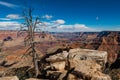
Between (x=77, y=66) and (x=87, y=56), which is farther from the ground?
(x=87, y=56)

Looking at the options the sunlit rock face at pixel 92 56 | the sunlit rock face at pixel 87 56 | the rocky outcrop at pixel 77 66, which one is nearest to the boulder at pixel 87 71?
the rocky outcrop at pixel 77 66

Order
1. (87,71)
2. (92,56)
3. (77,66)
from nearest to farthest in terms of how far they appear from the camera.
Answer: (87,71) < (77,66) < (92,56)

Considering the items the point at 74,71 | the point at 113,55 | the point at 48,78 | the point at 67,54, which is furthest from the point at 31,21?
the point at 113,55

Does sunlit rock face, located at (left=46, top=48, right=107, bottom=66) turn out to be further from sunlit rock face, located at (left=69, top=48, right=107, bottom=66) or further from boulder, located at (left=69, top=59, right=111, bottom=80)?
boulder, located at (left=69, top=59, right=111, bottom=80)

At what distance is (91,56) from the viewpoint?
25.4m

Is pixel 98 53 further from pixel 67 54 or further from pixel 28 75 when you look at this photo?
pixel 28 75

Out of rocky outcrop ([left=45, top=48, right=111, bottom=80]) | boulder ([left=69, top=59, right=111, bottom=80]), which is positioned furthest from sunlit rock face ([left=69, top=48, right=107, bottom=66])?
boulder ([left=69, top=59, right=111, bottom=80])

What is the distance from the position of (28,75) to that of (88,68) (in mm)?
12736

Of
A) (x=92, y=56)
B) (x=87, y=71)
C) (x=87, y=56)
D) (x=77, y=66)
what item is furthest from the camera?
(x=87, y=56)

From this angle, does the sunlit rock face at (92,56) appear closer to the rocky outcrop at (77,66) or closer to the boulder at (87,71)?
the rocky outcrop at (77,66)

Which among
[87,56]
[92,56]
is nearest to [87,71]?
[92,56]

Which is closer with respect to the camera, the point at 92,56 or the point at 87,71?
the point at 87,71

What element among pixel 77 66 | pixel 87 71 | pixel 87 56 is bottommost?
pixel 87 71

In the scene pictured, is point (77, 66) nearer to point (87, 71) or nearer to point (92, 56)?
point (87, 71)
